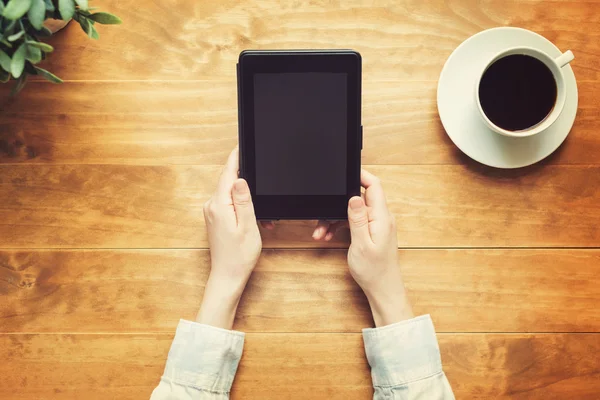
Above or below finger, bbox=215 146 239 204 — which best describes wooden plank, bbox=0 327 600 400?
below

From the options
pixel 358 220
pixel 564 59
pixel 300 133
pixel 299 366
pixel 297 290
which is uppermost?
pixel 564 59

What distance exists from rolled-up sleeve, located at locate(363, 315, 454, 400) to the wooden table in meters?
0.04

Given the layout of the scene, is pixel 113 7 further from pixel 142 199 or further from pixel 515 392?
pixel 515 392

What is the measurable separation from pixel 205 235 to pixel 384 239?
0.93ft

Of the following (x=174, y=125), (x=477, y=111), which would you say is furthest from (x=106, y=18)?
(x=477, y=111)

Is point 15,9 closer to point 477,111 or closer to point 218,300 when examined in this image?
point 218,300

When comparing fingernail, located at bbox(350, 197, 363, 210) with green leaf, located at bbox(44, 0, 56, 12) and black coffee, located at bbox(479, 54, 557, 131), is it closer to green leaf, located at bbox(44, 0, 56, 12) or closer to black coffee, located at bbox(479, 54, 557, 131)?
black coffee, located at bbox(479, 54, 557, 131)

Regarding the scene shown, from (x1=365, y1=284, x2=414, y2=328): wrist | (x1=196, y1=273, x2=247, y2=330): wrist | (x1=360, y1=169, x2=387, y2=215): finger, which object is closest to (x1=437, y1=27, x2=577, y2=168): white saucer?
(x1=360, y1=169, x2=387, y2=215): finger

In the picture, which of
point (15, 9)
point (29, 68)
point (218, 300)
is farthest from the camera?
point (218, 300)

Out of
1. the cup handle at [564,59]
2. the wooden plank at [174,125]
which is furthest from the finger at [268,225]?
the cup handle at [564,59]

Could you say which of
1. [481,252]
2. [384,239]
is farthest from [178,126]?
[481,252]

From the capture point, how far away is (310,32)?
74 cm

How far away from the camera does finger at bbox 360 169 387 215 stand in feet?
2.31

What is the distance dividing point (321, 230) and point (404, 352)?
220 millimetres
